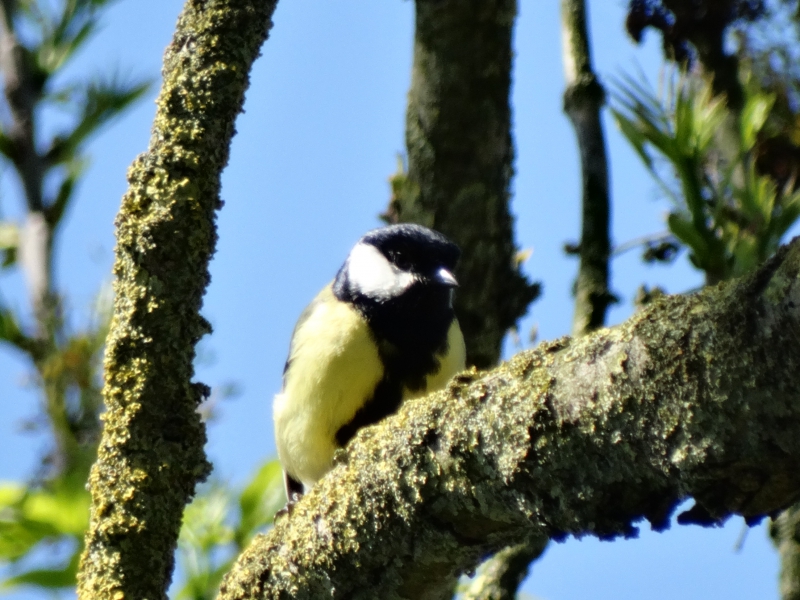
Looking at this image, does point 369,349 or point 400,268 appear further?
point 400,268

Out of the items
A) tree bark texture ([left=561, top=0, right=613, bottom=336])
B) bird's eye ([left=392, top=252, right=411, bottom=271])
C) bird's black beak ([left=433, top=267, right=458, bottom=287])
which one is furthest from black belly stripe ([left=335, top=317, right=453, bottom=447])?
tree bark texture ([left=561, top=0, right=613, bottom=336])

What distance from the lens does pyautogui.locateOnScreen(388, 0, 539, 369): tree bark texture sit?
2596mm

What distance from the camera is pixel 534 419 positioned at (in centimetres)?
107

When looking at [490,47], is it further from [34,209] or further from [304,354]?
[34,209]

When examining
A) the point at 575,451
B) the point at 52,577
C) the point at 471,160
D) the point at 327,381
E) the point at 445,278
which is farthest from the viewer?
the point at 471,160

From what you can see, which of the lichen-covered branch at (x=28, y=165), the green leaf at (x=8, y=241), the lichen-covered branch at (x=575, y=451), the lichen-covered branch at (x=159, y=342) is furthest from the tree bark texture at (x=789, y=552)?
the green leaf at (x=8, y=241)

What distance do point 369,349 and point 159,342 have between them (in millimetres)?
892

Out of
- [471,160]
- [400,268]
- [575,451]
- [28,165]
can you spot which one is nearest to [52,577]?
[400,268]

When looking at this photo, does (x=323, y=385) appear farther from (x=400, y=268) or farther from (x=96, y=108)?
(x=96, y=108)

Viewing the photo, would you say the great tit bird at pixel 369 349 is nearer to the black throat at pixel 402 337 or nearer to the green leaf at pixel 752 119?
the black throat at pixel 402 337

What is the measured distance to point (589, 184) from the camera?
7.54 ft

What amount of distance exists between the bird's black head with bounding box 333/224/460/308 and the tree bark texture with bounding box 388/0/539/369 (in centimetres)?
14

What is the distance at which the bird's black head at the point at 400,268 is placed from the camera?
2.42 meters

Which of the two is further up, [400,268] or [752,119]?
[400,268]
